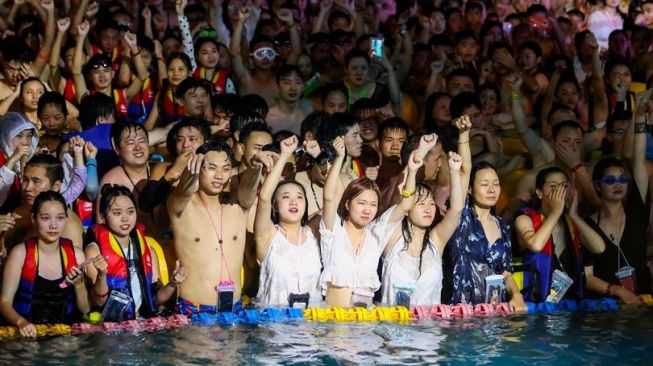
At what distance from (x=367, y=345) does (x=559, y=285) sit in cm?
211

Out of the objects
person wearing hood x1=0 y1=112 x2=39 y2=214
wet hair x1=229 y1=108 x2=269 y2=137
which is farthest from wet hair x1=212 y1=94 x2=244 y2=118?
person wearing hood x1=0 y1=112 x2=39 y2=214

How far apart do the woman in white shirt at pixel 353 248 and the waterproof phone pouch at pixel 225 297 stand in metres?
0.72

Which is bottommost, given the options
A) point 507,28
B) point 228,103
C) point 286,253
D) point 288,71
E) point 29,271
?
point 29,271

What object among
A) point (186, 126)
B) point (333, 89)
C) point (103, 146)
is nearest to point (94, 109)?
point (103, 146)

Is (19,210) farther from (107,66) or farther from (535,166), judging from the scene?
(535,166)

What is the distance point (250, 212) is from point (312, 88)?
350 cm

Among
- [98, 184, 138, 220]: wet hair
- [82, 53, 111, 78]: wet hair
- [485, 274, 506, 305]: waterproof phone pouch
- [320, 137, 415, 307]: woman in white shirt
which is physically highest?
[82, 53, 111, 78]: wet hair

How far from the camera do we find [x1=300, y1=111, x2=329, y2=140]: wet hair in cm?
957

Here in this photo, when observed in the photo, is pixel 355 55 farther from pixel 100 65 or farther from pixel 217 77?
pixel 100 65

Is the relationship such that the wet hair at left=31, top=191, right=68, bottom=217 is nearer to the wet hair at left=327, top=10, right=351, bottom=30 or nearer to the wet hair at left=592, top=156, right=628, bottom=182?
the wet hair at left=592, top=156, right=628, bottom=182

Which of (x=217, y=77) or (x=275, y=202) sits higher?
(x=217, y=77)

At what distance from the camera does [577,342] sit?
802 cm

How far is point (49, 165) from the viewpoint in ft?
27.8

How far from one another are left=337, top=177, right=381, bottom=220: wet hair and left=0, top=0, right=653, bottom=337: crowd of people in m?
0.02
